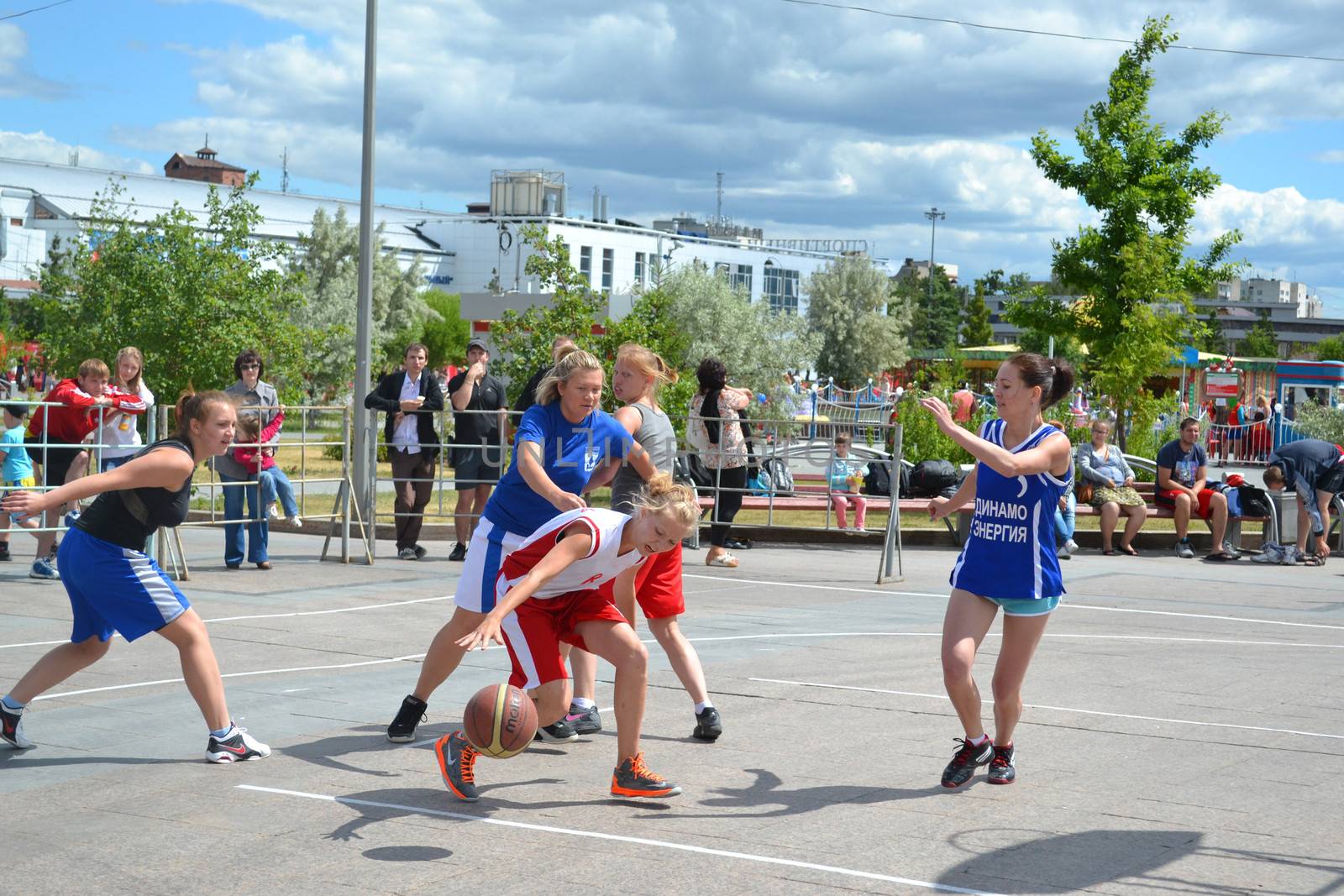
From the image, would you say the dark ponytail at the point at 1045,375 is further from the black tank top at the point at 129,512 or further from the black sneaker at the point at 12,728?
the black sneaker at the point at 12,728

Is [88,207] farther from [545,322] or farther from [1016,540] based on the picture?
[1016,540]

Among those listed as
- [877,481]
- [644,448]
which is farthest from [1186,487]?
[644,448]

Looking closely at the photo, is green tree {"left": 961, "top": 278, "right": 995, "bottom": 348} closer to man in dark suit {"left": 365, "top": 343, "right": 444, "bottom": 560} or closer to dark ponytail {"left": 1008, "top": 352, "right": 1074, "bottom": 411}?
man in dark suit {"left": 365, "top": 343, "right": 444, "bottom": 560}

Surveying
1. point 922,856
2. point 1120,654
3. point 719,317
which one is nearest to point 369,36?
point 1120,654

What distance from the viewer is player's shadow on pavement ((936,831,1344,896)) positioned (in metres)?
5.07

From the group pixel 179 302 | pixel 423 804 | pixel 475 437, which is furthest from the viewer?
pixel 179 302

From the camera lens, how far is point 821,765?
6.77m

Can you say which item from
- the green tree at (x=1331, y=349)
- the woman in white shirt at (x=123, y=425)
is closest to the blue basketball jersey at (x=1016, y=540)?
the woman in white shirt at (x=123, y=425)

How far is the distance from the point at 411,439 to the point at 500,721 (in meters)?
9.92

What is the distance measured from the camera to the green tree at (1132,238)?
27.1m

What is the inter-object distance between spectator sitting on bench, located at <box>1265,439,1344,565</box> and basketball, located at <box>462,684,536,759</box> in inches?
549

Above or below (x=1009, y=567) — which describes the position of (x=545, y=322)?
above

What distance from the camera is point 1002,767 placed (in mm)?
6516

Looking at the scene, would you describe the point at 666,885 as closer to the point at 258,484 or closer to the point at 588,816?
the point at 588,816
